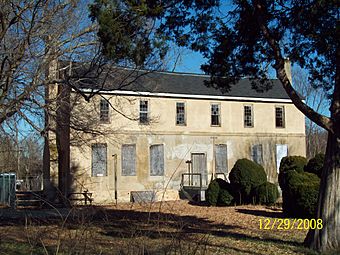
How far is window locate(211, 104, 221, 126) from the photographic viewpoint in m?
31.2

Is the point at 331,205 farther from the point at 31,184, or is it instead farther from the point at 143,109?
the point at 31,184

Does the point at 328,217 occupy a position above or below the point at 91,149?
below

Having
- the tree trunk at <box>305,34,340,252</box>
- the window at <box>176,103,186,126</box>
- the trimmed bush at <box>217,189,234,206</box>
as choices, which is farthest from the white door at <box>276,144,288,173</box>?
the tree trunk at <box>305,34,340,252</box>

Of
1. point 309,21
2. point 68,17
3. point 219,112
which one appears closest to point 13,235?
point 68,17

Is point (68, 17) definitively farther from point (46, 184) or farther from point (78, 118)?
point (46, 184)

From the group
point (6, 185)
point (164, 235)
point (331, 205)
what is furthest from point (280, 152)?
point (164, 235)

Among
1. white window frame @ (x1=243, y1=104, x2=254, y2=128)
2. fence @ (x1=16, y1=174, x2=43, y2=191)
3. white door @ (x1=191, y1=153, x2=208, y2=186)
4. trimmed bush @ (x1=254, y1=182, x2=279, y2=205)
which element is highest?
white window frame @ (x1=243, y1=104, x2=254, y2=128)

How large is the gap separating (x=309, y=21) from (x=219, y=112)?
21.4 m

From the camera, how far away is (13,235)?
12.7m

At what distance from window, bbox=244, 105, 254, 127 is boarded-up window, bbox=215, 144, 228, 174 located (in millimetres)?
2454

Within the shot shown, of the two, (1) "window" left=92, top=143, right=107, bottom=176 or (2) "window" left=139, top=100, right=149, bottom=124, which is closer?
(1) "window" left=92, top=143, right=107, bottom=176

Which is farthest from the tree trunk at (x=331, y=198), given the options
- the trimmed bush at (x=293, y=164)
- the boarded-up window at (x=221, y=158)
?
the boarded-up window at (x=221, y=158)

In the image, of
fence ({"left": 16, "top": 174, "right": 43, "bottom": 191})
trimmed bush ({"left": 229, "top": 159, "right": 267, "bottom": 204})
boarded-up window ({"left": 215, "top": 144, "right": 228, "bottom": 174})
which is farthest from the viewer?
fence ({"left": 16, "top": 174, "right": 43, "bottom": 191})
